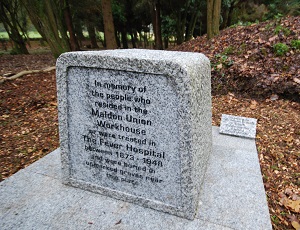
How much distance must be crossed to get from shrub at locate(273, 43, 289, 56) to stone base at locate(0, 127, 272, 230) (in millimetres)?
4006

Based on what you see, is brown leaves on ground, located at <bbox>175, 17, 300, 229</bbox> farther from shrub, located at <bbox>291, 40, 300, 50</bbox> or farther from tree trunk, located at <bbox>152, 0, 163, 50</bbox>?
tree trunk, located at <bbox>152, 0, 163, 50</bbox>

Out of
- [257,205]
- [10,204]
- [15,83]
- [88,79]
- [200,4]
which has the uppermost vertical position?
[200,4]

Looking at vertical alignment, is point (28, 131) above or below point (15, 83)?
below

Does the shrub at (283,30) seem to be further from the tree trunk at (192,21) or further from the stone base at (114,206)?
the tree trunk at (192,21)

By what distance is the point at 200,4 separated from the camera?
42.7ft

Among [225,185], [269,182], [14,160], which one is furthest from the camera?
[14,160]

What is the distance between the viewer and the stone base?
6.53 ft

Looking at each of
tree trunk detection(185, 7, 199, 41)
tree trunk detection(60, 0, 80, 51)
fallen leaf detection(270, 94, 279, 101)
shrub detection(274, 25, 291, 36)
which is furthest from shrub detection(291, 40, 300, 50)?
tree trunk detection(60, 0, 80, 51)

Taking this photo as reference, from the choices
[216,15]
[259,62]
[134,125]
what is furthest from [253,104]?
[216,15]

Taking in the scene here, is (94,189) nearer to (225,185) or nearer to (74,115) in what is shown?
(74,115)

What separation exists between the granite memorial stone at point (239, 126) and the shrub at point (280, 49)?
299 cm

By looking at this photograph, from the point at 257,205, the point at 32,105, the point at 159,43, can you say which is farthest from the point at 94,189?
the point at 159,43

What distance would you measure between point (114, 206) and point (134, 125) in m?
0.78

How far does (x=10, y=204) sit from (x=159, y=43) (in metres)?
12.1
